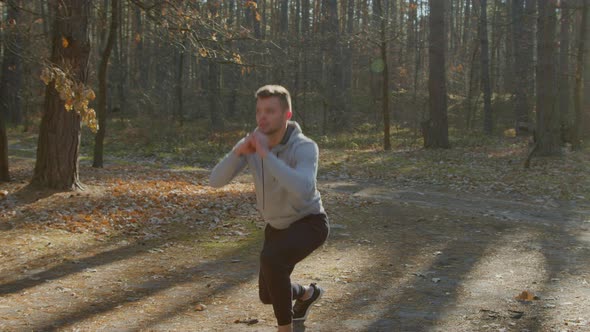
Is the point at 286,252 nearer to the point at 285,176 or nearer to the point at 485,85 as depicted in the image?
the point at 285,176

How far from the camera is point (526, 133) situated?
90.0ft

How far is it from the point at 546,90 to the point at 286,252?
16.2 metres

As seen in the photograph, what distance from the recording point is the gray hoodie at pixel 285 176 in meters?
3.79

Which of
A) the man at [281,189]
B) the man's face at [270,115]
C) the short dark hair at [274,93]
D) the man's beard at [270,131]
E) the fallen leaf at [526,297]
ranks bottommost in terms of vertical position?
the fallen leaf at [526,297]

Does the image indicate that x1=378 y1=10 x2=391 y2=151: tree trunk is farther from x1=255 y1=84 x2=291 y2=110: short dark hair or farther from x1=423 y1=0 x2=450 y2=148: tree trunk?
x1=255 y1=84 x2=291 y2=110: short dark hair

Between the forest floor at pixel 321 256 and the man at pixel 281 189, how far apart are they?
1.12 m

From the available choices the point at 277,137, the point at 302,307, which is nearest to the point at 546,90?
the point at 302,307

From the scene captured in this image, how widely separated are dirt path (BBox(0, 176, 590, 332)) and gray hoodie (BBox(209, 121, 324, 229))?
135 cm

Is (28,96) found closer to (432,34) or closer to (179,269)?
(432,34)

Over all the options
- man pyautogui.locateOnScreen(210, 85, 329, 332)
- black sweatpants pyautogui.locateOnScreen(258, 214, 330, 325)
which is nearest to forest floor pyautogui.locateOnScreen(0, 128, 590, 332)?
black sweatpants pyautogui.locateOnScreen(258, 214, 330, 325)

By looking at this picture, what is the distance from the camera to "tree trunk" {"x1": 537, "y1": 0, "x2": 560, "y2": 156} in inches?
704

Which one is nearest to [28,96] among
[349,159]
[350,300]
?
[349,159]

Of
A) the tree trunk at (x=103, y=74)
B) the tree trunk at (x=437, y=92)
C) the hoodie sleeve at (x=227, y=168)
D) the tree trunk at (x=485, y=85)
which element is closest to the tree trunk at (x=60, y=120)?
the tree trunk at (x=103, y=74)

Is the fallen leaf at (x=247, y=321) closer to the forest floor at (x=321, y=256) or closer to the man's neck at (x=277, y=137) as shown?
the forest floor at (x=321, y=256)
